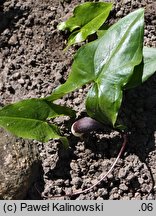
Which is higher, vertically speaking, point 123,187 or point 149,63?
point 149,63

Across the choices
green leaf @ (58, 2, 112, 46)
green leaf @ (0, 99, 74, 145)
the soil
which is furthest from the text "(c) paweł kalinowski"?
green leaf @ (58, 2, 112, 46)

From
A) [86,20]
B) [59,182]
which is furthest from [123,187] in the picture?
[86,20]

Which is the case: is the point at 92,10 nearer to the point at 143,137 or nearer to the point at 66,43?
the point at 66,43

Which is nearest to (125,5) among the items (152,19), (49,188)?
(152,19)

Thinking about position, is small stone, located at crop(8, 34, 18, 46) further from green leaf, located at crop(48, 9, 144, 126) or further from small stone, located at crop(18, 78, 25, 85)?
green leaf, located at crop(48, 9, 144, 126)

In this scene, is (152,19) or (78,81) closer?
(78,81)

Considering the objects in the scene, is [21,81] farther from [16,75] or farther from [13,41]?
[13,41]
